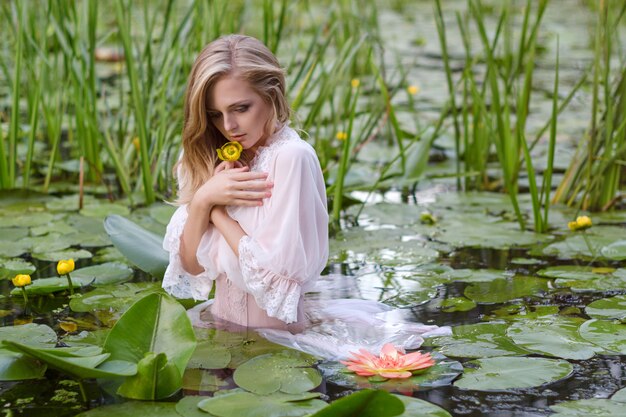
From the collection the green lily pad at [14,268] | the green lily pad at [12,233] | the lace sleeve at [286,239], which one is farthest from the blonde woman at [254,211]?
the green lily pad at [12,233]

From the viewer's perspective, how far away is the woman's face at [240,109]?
181cm

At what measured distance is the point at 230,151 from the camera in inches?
72.9

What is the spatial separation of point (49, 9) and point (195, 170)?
1.26 m

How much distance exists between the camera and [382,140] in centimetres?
423

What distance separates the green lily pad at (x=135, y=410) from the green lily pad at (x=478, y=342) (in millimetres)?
584

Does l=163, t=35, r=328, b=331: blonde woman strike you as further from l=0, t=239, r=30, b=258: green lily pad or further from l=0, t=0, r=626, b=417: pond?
l=0, t=239, r=30, b=258: green lily pad

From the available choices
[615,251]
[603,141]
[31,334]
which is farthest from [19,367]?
[603,141]

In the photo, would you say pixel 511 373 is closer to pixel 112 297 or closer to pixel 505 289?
pixel 505 289

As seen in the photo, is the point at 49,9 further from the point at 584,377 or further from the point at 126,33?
the point at 584,377

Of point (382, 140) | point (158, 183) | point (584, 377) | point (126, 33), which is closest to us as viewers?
point (584, 377)

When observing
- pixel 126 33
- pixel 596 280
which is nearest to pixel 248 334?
pixel 596 280

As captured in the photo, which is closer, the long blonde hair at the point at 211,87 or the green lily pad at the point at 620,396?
the green lily pad at the point at 620,396

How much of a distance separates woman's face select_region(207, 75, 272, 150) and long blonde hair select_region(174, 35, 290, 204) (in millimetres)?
11

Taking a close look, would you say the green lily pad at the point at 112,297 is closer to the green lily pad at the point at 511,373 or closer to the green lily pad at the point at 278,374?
the green lily pad at the point at 278,374
